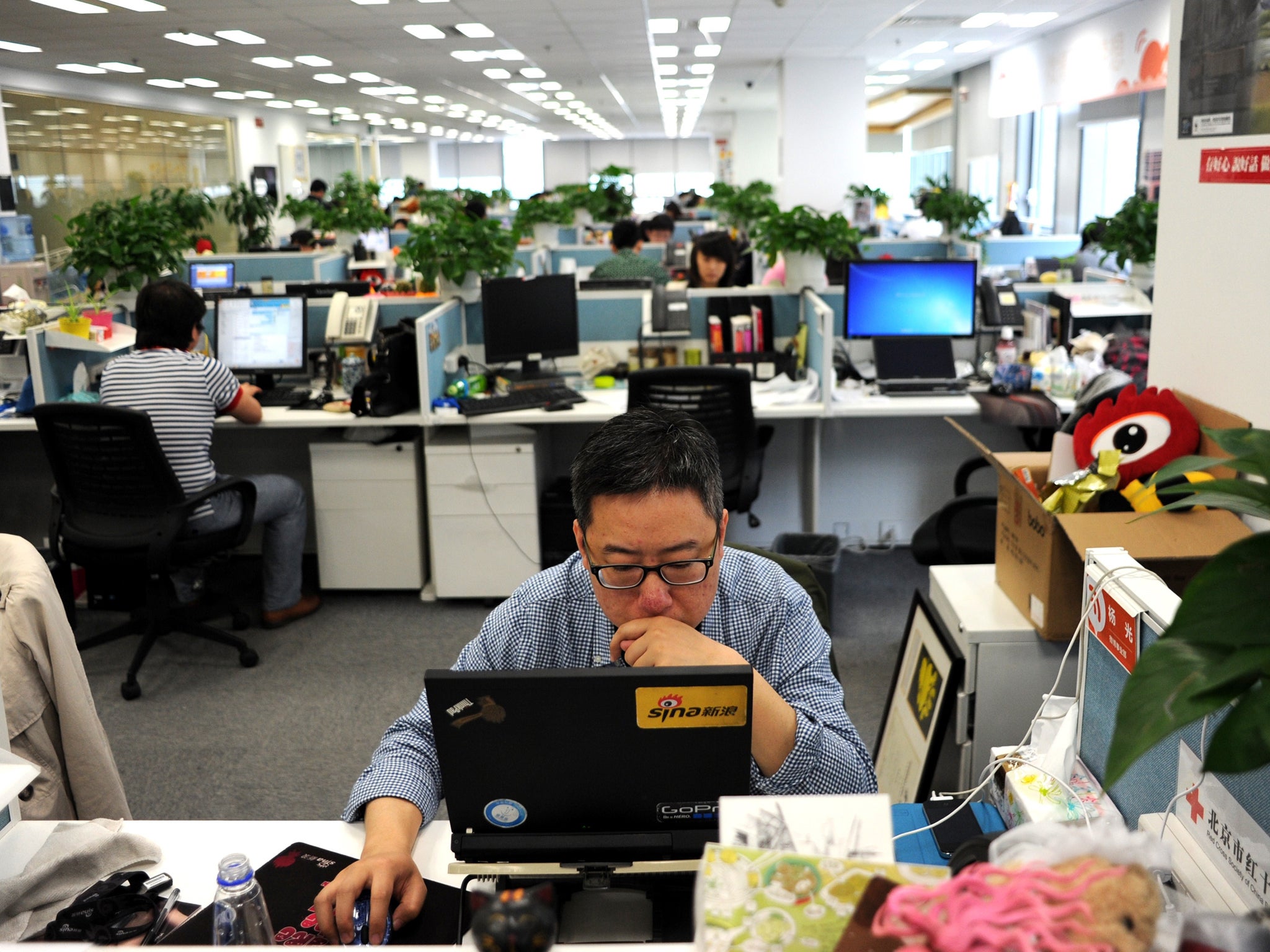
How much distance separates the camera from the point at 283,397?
4.07 m

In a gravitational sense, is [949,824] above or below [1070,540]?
below

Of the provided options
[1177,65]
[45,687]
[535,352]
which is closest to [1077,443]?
[1177,65]

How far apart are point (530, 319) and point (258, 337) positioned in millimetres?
1145

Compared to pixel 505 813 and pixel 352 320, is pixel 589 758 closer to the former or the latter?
pixel 505 813

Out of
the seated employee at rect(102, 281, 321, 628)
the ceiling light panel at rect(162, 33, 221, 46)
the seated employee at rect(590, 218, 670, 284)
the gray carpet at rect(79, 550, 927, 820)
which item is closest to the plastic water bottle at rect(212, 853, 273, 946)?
the gray carpet at rect(79, 550, 927, 820)

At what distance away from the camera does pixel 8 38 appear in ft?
27.4

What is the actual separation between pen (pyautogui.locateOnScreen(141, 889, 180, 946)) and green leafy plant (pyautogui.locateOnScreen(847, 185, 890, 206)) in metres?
9.24

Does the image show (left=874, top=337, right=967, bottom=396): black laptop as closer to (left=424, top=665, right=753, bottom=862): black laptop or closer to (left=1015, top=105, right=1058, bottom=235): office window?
(left=424, top=665, right=753, bottom=862): black laptop

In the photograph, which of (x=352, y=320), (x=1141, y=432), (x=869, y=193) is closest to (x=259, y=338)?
(x=352, y=320)

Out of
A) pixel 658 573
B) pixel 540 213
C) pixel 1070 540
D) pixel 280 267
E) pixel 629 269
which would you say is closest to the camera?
pixel 658 573

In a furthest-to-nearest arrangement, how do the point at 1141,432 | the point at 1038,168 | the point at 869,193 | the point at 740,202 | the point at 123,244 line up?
1. the point at 1038,168
2. the point at 869,193
3. the point at 740,202
4. the point at 123,244
5. the point at 1141,432

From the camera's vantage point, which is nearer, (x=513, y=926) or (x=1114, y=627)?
(x=513, y=926)

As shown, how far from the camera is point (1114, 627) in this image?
128 centimetres

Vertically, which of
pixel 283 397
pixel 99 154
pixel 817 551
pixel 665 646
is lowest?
pixel 817 551
